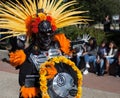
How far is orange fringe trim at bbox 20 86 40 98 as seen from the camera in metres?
4.85

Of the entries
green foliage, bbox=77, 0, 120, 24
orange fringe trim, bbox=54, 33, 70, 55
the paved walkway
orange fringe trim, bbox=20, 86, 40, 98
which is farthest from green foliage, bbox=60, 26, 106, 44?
orange fringe trim, bbox=20, 86, 40, 98

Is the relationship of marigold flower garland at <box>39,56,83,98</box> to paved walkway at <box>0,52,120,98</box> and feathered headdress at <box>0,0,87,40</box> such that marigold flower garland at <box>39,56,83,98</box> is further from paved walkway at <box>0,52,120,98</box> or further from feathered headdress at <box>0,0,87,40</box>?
paved walkway at <box>0,52,120,98</box>

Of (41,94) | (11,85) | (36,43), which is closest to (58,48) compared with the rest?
(36,43)

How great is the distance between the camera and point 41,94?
4.82 m

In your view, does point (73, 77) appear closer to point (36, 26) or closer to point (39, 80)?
point (39, 80)

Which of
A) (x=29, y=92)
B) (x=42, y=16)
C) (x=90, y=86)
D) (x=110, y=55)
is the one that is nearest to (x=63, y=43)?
(x=42, y=16)

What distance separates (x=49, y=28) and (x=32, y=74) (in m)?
0.61

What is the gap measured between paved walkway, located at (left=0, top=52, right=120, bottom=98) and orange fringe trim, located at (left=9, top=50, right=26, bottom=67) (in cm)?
351

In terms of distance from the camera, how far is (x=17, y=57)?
4797mm

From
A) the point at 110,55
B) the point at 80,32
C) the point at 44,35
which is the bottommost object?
the point at 110,55

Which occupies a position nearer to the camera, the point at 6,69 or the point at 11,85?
the point at 11,85

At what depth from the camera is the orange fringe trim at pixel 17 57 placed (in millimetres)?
4777

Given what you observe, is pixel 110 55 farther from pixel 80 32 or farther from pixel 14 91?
pixel 14 91

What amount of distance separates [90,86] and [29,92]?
177 inches
